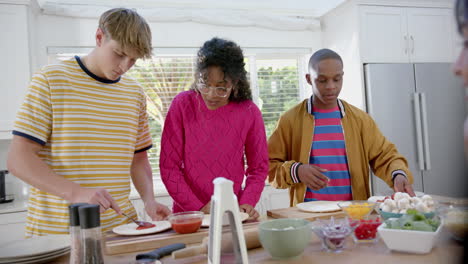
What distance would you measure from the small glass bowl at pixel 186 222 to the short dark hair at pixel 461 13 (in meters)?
1.05

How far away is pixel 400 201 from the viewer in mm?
1136

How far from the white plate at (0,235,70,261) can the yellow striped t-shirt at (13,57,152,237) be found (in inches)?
8.6

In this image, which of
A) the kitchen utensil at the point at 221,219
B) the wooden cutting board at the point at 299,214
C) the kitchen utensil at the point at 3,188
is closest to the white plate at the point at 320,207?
the wooden cutting board at the point at 299,214

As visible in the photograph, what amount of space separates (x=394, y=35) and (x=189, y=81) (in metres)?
2.05

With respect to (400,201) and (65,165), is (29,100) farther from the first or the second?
(400,201)

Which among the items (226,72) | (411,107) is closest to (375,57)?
(411,107)

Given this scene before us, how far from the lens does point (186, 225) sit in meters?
1.16

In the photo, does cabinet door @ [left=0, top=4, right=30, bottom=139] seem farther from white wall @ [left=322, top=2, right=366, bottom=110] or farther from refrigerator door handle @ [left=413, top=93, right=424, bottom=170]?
refrigerator door handle @ [left=413, top=93, right=424, bottom=170]

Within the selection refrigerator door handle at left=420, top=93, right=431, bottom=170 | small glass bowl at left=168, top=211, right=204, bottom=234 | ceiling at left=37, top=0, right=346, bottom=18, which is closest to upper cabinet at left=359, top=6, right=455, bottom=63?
ceiling at left=37, top=0, right=346, bottom=18

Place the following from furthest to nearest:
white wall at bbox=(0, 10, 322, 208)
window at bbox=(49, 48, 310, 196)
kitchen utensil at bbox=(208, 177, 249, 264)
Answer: window at bbox=(49, 48, 310, 196) → white wall at bbox=(0, 10, 322, 208) → kitchen utensil at bbox=(208, 177, 249, 264)

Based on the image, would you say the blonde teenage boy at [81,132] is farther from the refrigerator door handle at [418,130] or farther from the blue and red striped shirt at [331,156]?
the refrigerator door handle at [418,130]

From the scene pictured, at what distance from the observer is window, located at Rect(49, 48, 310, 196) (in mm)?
3623

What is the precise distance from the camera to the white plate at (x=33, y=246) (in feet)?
3.18

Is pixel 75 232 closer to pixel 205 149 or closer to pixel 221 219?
pixel 221 219
